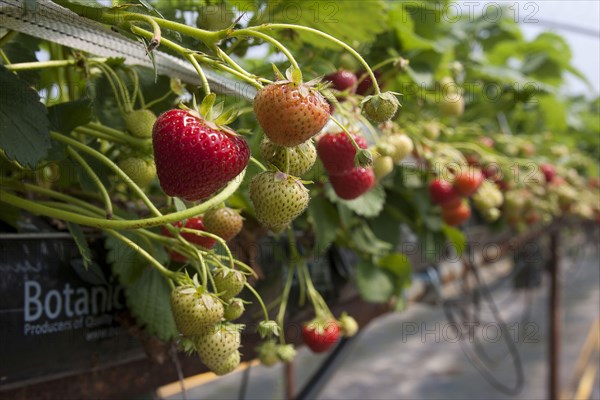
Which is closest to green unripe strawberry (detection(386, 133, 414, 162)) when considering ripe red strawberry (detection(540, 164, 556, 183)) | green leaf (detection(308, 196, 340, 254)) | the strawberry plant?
the strawberry plant

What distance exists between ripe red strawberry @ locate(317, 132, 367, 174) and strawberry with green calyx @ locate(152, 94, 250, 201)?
0.18 m

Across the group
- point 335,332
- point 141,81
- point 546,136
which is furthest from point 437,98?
point 546,136

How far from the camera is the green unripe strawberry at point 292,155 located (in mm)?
406

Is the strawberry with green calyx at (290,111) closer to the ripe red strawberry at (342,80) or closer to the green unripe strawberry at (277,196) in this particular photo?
the green unripe strawberry at (277,196)

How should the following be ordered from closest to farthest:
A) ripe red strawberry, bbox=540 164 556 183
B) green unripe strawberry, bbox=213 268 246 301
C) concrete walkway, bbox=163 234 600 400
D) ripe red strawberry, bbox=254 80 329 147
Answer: ripe red strawberry, bbox=254 80 329 147
green unripe strawberry, bbox=213 268 246 301
ripe red strawberry, bbox=540 164 556 183
concrete walkway, bbox=163 234 600 400

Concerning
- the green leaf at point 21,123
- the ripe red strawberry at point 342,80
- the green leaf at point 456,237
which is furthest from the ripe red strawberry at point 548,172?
the green leaf at point 21,123

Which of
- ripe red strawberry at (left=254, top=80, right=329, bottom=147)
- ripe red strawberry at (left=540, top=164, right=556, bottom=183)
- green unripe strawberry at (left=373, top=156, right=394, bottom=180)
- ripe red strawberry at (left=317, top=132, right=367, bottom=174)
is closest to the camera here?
ripe red strawberry at (left=254, top=80, right=329, bottom=147)

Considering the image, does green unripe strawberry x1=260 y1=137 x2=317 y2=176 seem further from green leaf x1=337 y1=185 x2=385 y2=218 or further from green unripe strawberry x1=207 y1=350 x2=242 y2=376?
green leaf x1=337 y1=185 x2=385 y2=218

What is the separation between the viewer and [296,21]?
2.02 ft

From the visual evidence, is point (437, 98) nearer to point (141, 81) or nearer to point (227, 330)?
point (141, 81)

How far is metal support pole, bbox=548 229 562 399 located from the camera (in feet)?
10.2

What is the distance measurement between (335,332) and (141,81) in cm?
39

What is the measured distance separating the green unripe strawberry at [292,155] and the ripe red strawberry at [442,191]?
61 cm

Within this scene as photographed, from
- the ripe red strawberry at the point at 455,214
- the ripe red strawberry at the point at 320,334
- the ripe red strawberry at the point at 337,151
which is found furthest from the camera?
the ripe red strawberry at the point at 455,214
